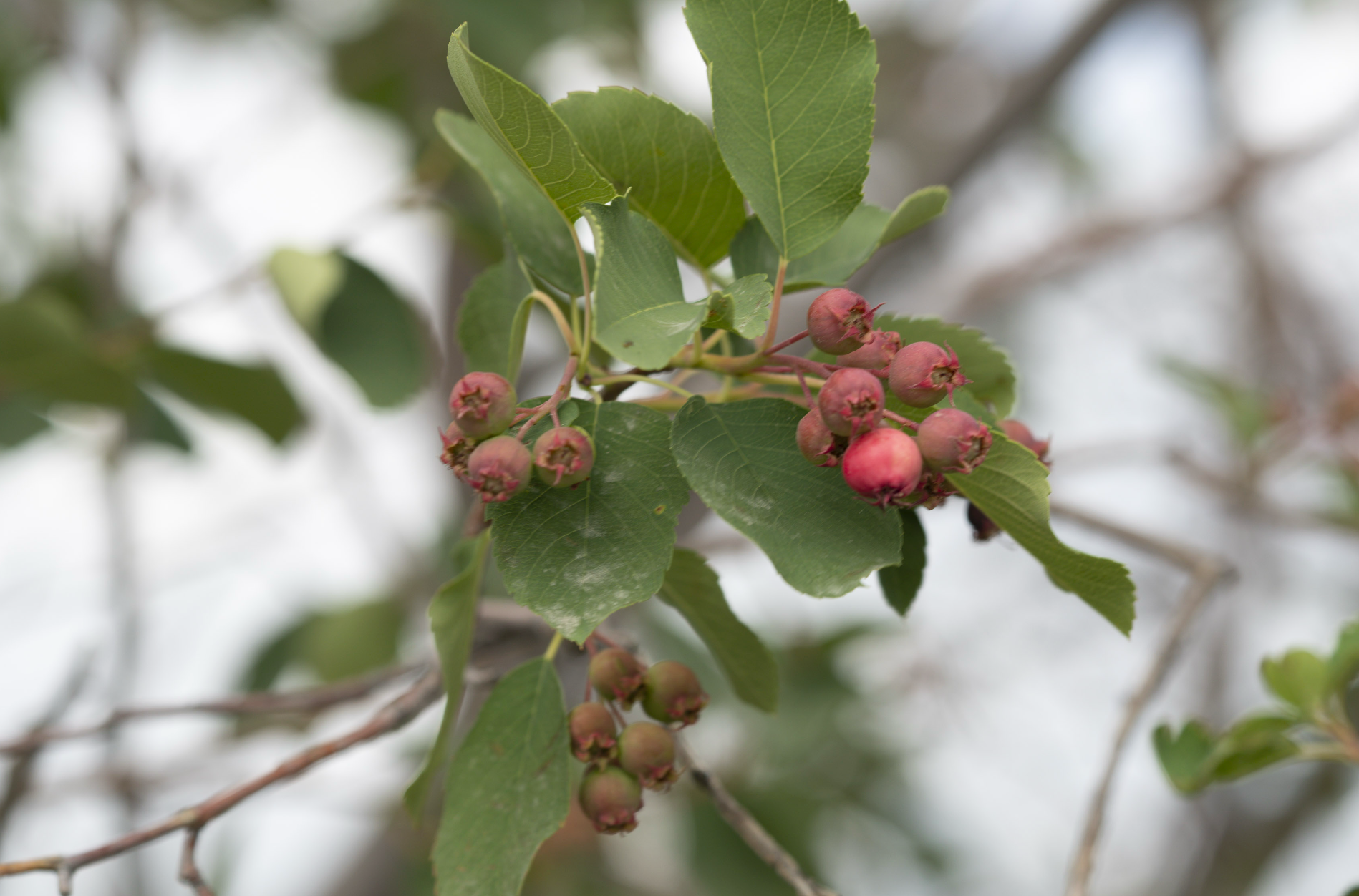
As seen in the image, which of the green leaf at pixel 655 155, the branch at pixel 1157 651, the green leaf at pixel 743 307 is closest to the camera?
the green leaf at pixel 743 307

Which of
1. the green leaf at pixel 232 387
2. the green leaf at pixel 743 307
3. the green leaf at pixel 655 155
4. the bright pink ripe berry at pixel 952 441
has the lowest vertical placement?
the green leaf at pixel 232 387

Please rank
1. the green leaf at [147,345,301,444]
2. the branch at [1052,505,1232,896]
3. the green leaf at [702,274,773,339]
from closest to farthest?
the green leaf at [702,274,773,339] < the branch at [1052,505,1232,896] < the green leaf at [147,345,301,444]

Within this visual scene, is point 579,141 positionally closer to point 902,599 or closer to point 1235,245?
point 902,599

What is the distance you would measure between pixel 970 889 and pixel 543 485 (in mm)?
2423

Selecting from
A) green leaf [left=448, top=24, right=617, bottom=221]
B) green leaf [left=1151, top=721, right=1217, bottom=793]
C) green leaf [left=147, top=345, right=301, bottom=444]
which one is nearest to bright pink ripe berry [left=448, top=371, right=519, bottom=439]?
green leaf [left=448, top=24, right=617, bottom=221]

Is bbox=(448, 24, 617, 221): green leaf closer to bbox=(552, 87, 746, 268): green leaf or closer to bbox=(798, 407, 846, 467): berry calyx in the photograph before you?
bbox=(552, 87, 746, 268): green leaf

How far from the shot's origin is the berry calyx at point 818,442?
50 cm

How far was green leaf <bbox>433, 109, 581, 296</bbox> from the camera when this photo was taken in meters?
0.61

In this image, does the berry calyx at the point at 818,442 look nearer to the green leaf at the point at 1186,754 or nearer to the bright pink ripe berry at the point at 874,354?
the bright pink ripe berry at the point at 874,354

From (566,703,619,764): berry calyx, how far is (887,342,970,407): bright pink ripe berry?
0.29m

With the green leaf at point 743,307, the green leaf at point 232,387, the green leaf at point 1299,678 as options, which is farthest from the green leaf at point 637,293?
the green leaf at point 232,387

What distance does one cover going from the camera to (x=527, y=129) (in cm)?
48

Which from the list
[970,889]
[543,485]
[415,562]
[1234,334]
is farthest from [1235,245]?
[543,485]

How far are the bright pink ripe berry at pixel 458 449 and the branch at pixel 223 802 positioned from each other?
246 mm
